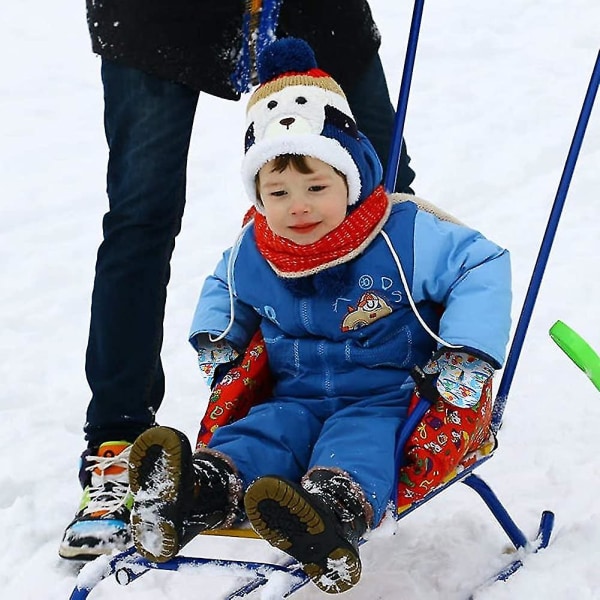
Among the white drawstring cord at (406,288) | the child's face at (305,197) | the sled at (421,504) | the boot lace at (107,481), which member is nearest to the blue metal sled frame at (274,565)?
the sled at (421,504)

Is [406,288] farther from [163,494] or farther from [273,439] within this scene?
[163,494]

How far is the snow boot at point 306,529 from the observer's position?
1.54 metres

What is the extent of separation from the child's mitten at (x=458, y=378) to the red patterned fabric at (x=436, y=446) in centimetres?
4

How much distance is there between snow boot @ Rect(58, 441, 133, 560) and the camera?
6.86 ft

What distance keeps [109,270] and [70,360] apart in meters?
1.18

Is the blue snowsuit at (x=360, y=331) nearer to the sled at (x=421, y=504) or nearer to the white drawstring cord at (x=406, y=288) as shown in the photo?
the white drawstring cord at (x=406, y=288)

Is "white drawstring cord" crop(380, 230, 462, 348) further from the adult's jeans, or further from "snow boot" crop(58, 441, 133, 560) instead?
"snow boot" crop(58, 441, 133, 560)

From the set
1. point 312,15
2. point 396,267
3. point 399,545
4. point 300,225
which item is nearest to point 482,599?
point 399,545

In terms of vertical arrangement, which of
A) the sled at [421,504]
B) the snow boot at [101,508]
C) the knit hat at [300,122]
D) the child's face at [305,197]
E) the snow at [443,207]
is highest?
the knit hat at [300,122]

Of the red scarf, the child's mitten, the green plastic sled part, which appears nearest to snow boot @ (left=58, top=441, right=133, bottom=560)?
the red scarf

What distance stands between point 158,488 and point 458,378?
0.57 meters

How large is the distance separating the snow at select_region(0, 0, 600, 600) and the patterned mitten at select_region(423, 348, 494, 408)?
26 cm

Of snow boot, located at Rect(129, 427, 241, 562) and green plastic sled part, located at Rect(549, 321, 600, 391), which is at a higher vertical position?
green plastic sled part, located at Rect(549, 321, 600, 391)

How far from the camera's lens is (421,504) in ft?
6.13
